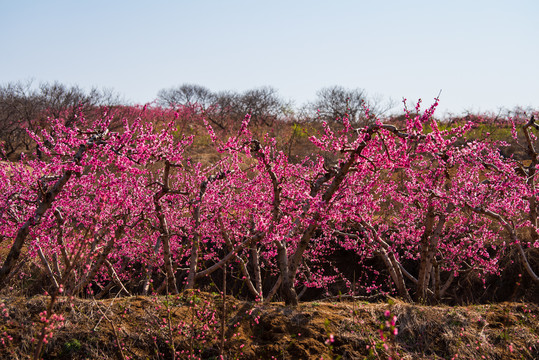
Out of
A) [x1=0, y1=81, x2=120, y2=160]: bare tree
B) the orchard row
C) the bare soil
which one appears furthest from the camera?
[x1=0, y1=81, x2=120, y2=160]: bare tree

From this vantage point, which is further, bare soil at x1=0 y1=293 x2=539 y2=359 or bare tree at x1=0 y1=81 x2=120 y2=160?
bare tree at x1=0 y1=81 x2=120 y2=160

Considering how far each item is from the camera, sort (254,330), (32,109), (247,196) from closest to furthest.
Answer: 1. (254,330)
2. (247,196)
3. (32,109)

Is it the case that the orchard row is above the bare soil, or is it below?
above

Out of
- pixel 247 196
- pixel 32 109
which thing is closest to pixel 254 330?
pixel 247 196

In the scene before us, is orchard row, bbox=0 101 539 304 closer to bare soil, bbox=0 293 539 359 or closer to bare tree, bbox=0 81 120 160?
bare soil, bbox=0 293 539 359

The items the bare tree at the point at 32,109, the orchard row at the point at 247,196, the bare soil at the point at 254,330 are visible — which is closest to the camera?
the bare soil at the point at 254,330

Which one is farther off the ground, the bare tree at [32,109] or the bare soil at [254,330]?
the bare tree at [32,109]

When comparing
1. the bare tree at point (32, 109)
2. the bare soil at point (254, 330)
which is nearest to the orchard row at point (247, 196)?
the bare soil at point (254, 330)

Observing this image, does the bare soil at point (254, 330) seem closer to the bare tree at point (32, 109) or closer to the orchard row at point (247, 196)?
the orchard row at point (247, 196)

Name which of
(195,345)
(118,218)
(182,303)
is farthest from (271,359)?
(118,218)

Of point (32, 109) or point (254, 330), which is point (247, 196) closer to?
point (254, 330)

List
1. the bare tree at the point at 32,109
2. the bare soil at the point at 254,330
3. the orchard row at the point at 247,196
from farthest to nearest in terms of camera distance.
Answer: the bare tree at the point at 32,109 < the orchard row at the point at 247,196 < the bare soil at the point at 254,330

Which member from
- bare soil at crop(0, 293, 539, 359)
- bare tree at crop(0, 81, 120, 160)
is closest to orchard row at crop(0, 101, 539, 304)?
bare soil at crop(0, 293, 539, 359)

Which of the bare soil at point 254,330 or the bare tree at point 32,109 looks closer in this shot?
the bare soil at point 254,330
